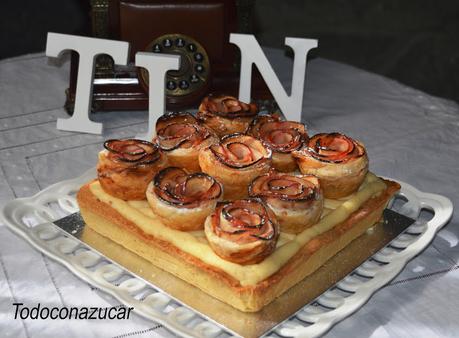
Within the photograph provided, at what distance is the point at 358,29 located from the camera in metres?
3.86

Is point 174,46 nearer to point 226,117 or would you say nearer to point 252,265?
point 226,117

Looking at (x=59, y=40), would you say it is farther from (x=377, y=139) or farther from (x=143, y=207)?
(x=377, y=139)

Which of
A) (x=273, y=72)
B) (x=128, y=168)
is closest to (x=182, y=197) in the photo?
(x=128, y=168)

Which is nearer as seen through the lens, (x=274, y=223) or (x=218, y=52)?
(x=274, y=223)

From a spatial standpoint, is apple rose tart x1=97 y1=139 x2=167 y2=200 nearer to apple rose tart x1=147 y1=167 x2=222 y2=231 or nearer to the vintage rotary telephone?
apple rose tart x1=147 y1=167 x2=222 y2=231

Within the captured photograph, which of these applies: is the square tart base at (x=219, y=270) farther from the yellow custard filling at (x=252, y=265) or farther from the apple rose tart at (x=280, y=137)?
the apple rose tart at (x=280, y=137)

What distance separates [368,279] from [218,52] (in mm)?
833

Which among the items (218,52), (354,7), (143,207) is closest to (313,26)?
(354,7)

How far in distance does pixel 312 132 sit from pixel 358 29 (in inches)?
80.5

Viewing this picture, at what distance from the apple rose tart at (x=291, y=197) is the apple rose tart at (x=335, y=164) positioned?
0.16ft

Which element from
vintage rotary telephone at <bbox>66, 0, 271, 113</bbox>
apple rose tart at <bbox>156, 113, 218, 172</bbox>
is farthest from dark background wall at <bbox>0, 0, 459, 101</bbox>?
apple rose tart at <bbox>156, 113, 218, 172</bbox>

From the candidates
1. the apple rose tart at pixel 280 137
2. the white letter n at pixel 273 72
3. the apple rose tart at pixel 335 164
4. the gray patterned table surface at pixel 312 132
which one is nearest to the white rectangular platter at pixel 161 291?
the gray patterned table surface at pixel 312 132

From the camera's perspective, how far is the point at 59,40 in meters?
1.84

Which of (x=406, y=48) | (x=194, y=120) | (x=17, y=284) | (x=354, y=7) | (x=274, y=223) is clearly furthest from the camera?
(x=354, y=7)
